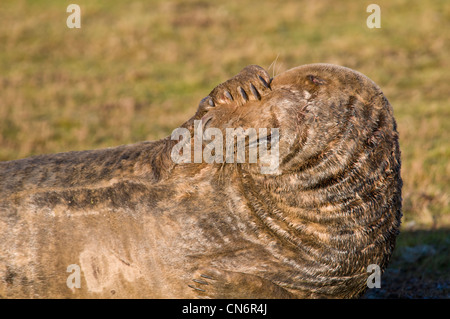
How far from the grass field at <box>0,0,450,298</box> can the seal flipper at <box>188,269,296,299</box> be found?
3.61 m

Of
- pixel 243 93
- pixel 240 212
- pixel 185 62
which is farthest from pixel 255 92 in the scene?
pixel 185 62

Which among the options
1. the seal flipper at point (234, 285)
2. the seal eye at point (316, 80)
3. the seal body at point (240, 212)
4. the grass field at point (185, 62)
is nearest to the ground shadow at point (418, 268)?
the grass field at point (185, 62)

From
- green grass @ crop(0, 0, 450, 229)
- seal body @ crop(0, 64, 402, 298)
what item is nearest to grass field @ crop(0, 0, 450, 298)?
green grass @ crop(0, 0, 450, 229)

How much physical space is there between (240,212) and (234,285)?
18.1 inches

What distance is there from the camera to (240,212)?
359 cm

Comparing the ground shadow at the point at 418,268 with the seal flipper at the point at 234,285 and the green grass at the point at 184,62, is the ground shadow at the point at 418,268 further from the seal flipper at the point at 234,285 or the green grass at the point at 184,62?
the seal flipper at the point at 234,285

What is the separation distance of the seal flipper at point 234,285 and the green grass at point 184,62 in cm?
363

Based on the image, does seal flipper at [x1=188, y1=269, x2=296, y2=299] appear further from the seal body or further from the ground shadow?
the ground shadow

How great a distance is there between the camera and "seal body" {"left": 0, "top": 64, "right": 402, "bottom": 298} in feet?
11.1

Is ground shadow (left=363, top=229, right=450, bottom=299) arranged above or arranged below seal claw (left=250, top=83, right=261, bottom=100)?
below

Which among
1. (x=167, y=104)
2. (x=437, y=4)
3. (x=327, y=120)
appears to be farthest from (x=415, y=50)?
(x=327, y=120)

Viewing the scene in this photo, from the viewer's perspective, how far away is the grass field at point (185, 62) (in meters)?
10.2

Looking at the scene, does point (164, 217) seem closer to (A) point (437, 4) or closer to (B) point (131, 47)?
(B) point (131, 47)

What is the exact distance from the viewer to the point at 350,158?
11.0ft
